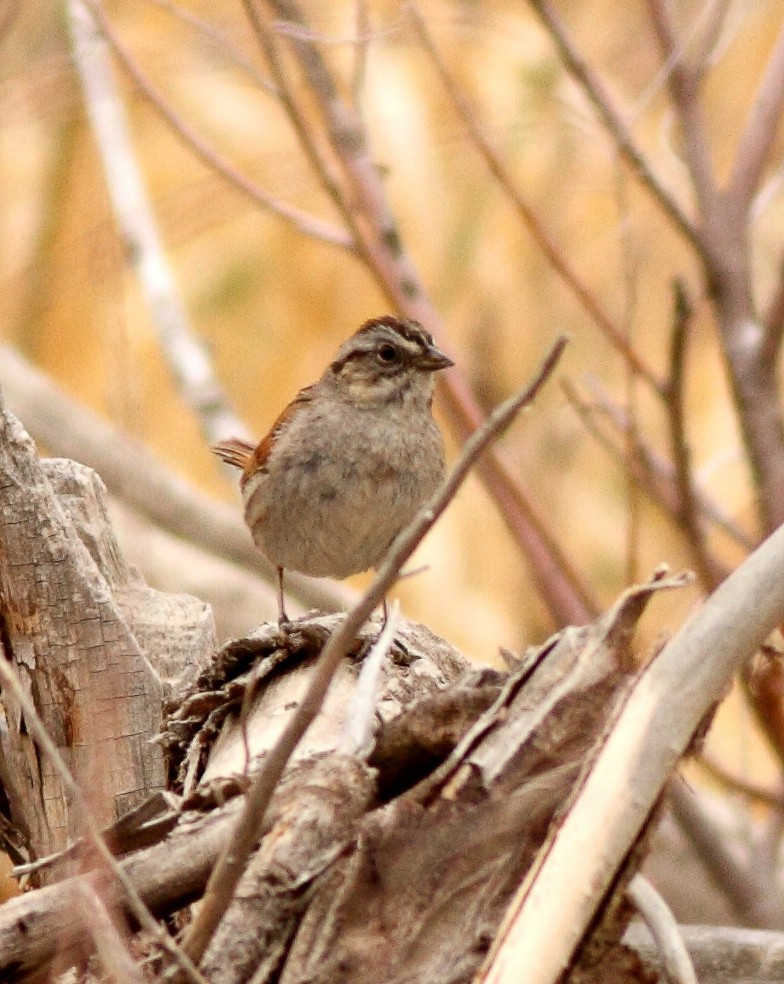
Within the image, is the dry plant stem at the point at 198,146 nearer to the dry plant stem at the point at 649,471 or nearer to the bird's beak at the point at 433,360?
the bird's beak at the point at 433,360

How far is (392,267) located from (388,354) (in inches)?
11.6

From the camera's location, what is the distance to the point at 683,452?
10.9 ft

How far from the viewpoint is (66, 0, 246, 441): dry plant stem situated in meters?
5.26

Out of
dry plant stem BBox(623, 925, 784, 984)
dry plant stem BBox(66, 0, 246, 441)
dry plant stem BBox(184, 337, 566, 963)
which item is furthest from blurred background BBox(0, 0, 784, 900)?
dry plant stem BBox(184, 337, 566, 963)

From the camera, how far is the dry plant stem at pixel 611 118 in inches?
134

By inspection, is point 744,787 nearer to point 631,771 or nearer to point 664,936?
point 664,936

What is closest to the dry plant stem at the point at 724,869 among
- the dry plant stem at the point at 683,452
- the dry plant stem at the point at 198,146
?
the dry plant stem at the point at 683,452

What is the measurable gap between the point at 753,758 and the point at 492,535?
182 cm

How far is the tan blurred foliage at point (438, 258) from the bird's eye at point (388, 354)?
11.9ft

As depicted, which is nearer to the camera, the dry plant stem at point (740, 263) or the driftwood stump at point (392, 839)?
the driftwood stump at point (392, 839)

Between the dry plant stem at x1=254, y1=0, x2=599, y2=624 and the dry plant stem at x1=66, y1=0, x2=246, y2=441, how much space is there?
1.39m

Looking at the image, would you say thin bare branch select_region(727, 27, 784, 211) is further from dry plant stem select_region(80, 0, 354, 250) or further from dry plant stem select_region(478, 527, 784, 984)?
dry plant stem select_region(478, 527, 784, 984)

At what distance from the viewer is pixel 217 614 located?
5473mm

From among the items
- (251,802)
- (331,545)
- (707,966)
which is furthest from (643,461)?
(251,802)
